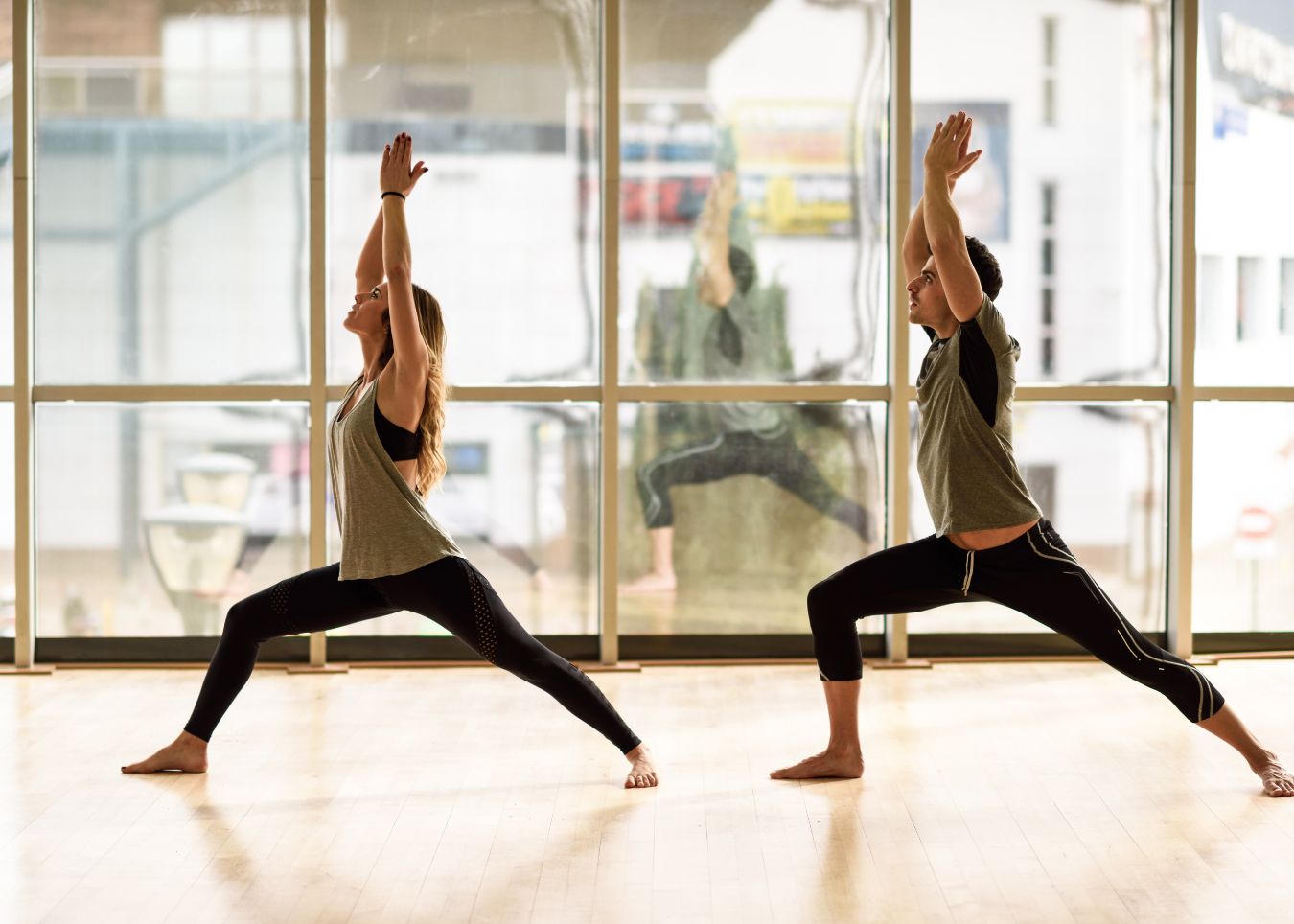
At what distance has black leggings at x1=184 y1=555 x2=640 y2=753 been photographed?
342 cm

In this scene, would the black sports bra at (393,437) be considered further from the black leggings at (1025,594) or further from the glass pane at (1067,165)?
the glass pane at (1067,165)

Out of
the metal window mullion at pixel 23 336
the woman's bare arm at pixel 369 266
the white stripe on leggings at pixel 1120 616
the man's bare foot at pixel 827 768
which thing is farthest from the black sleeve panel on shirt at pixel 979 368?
the metal window mullion at pixel 23 336

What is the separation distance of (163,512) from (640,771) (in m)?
2.54

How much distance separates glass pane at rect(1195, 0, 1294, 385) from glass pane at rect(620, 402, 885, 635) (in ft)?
4.58

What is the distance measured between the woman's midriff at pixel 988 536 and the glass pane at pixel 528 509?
82.9 inches

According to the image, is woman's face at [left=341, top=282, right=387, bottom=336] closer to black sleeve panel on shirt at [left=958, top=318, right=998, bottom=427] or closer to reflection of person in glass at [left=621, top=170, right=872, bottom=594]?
black sleeve panel on shirt at [left=958, top=318, right=998, bottom=427]

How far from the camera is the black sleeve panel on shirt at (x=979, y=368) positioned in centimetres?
338

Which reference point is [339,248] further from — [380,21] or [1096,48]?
[1096,48]

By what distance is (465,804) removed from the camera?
3.47 m

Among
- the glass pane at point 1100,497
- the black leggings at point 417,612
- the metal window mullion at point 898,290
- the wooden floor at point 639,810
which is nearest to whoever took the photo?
the wooden floor at point 639,810

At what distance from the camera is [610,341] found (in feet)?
17.2

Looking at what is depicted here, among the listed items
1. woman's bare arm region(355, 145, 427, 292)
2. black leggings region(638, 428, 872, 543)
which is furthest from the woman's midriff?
black leggings region(638, 428, 872, 543)

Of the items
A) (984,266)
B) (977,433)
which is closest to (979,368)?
(977,433)

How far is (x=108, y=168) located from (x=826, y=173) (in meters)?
2.68
